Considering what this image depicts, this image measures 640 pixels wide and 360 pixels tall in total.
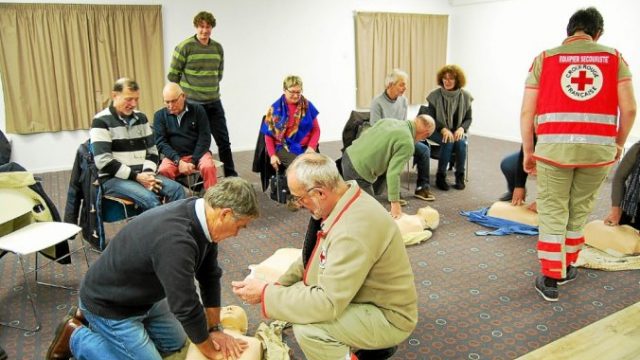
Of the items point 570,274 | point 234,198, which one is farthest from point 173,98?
point 570,274

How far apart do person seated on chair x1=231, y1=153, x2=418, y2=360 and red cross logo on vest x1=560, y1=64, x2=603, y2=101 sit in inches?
51.8

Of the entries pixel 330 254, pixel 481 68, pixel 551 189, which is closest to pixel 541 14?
pixel 481 68

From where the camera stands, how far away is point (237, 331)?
216cm

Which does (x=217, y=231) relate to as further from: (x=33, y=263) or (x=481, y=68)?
(x=481, y=68)

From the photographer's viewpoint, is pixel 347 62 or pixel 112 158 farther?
pixel 347 62

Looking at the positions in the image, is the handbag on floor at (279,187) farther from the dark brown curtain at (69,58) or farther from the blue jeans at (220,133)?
the dark brown curtain at (69,58)

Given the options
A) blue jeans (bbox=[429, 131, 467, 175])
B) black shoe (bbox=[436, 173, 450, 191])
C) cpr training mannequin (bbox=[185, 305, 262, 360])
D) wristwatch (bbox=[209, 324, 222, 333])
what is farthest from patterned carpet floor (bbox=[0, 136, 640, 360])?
blue jeans (bbox=[429, 131, 467, 175])

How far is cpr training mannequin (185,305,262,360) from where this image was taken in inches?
72.3

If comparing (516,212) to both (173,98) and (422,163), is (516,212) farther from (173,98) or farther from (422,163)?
(173,98)

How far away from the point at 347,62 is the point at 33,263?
4817 millimetres

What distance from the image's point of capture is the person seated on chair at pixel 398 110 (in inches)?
163

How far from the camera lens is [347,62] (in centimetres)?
688

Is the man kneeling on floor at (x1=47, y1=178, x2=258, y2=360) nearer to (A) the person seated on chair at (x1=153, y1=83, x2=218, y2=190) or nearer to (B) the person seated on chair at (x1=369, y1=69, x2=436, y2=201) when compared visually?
(A) the person seated on chair at (x1=153, y1=83, x2=218, y2=190)

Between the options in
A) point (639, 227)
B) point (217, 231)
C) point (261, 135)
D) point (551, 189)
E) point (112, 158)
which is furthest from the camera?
point (261, 135)
